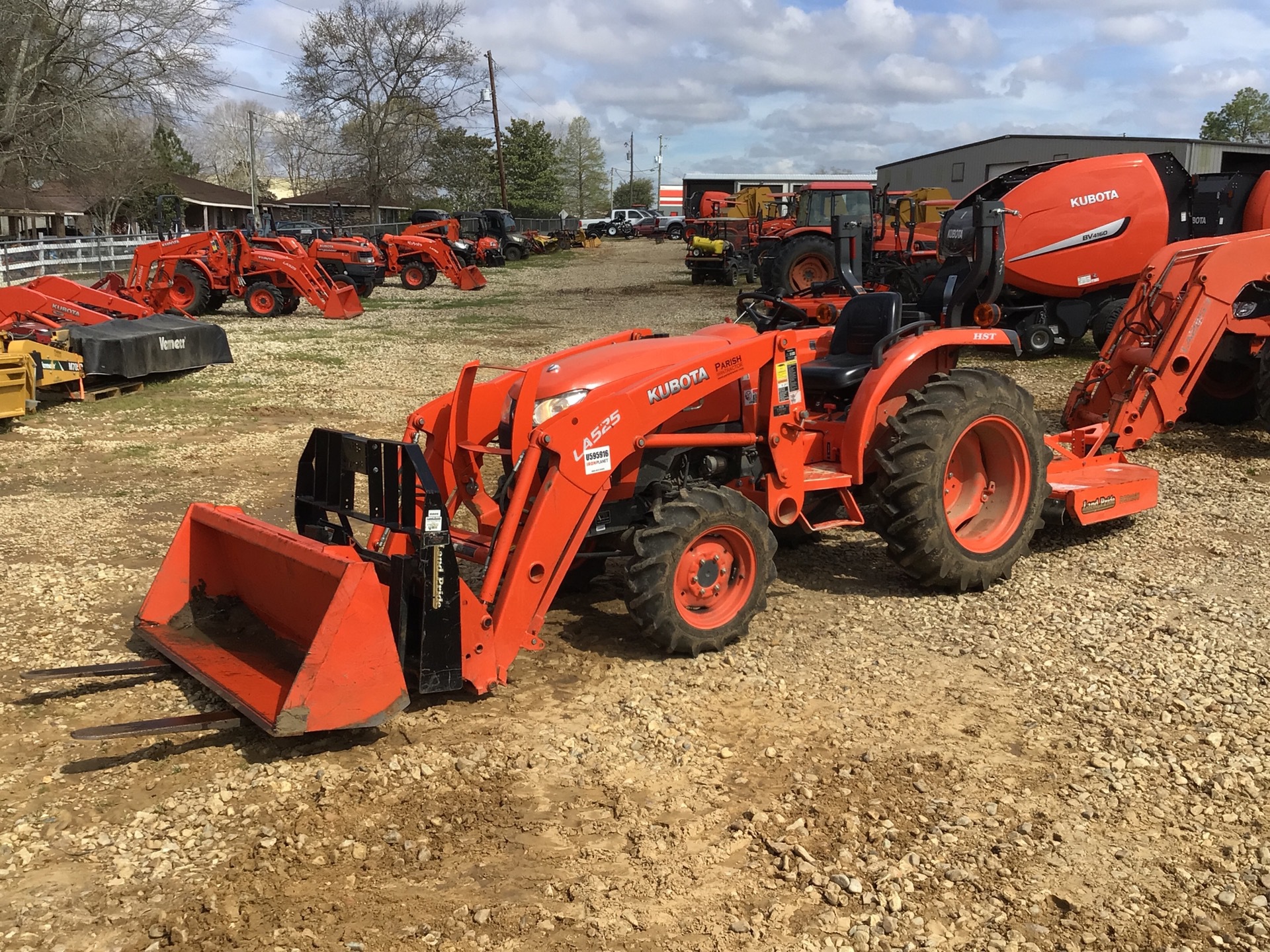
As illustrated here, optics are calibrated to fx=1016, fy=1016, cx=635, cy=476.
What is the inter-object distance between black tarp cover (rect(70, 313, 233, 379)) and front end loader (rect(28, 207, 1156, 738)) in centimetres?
817

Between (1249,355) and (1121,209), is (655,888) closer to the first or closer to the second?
(1249,355)

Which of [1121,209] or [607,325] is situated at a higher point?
[1121,209]

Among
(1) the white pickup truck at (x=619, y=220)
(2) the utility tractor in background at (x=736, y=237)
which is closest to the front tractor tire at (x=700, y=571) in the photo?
(2) the utility tractor in background at (x=736, y=237)

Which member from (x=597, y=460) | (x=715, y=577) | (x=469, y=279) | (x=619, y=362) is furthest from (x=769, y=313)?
(x=469, y=279)

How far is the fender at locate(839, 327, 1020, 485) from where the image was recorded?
524 centimetres

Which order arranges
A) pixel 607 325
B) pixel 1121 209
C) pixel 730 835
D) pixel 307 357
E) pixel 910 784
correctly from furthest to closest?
pixel 607 325 → pixel 307 357 → pixel 1121 209 → pixel 910 784 → pixel 730 835

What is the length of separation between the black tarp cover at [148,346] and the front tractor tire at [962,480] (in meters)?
9.77

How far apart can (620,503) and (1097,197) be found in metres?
9.94

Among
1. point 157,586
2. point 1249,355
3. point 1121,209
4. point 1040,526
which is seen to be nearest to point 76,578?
point 157,586

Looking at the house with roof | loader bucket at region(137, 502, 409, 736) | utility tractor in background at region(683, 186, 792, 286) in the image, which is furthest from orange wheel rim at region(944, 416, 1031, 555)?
the house with roof

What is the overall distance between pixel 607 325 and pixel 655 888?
17150mm

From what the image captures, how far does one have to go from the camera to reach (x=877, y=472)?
5547 mm

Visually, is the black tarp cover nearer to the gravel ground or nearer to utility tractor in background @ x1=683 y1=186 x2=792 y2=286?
the gravel ground

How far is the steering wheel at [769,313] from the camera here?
5812mm
